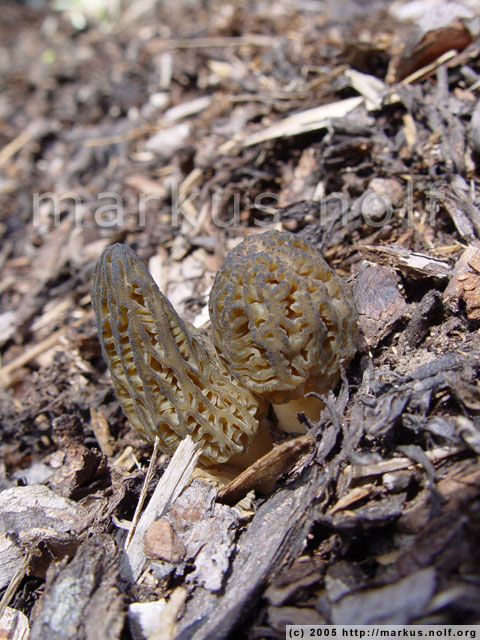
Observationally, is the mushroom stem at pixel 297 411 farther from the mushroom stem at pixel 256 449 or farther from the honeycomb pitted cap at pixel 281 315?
the honeycomb pitted cap at pixel 281 315

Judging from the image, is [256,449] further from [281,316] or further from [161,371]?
[281,316]

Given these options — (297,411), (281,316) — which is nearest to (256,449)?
(297,411)

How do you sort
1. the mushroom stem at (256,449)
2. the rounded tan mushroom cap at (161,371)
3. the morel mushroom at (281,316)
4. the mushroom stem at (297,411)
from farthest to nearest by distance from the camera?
the mushroom stem at (256,449)
the mushroom stem at (297,411)
the rounded tan mushroom cap at (161,371)
the morel mushroom at (281,316)

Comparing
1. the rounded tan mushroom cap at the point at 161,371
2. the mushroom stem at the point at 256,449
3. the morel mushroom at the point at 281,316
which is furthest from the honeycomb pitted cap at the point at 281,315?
the mushroom stem at the point at 256,449

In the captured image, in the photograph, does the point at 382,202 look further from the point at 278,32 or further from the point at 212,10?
the point at 212,10

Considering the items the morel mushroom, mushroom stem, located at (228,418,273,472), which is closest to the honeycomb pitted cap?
the morel mushroom

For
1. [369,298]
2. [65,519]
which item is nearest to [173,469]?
[65,519]
